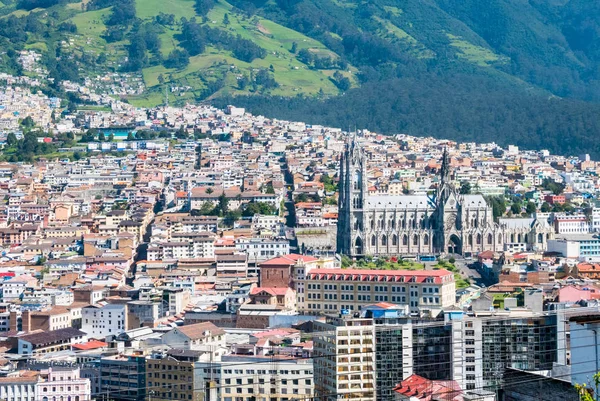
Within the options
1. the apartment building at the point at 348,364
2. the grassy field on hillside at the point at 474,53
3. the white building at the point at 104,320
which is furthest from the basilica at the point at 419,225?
the grassy field on hillside at the point at 474,53

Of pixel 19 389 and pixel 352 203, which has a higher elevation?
pixel 352 203

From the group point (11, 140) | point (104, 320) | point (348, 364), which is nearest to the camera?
point (348, 364)

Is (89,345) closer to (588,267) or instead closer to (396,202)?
(588,267)

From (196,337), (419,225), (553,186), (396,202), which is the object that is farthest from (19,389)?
(553,186)

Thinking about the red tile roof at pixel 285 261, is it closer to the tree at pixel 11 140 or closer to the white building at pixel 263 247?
the white building at pixel 263 247

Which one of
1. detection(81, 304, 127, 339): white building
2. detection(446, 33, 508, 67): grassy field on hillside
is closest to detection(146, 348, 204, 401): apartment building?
detection(81, 304, 127, 339): white building

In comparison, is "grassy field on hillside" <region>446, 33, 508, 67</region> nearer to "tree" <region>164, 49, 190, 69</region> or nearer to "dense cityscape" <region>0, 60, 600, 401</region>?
"tree" <region>164, 49, 190, 69</region>

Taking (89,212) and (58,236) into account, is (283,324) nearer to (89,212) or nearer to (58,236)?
(58,236)
